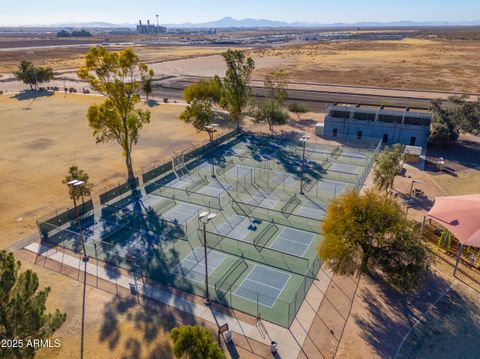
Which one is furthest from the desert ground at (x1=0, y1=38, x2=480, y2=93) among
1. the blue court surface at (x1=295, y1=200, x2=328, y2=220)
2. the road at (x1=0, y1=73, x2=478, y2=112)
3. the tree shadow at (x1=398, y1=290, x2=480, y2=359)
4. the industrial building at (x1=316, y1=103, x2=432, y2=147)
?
the tree shadow at (x1=398, y1=290, x2=480, y2=359)

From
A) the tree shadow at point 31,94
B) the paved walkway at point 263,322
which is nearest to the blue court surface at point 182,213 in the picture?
the paved walkway at point 263,322

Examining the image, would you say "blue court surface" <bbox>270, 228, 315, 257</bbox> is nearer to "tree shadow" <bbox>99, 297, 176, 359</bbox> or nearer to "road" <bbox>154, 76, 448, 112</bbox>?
"tree shadow" <bbox>99, 297, 176, 359</bbox>

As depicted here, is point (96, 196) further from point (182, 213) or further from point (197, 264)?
point (197, 264)

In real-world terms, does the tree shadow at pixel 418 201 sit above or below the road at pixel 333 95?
below

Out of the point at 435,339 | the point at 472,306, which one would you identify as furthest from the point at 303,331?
the point at 472,306

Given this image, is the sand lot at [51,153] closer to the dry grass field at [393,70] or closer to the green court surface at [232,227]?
the green court surface at [232,227]

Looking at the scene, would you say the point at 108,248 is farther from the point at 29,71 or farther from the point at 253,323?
the point at 29,71

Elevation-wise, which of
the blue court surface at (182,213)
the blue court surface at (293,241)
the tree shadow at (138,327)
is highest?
the blue court surface at (182,213)
